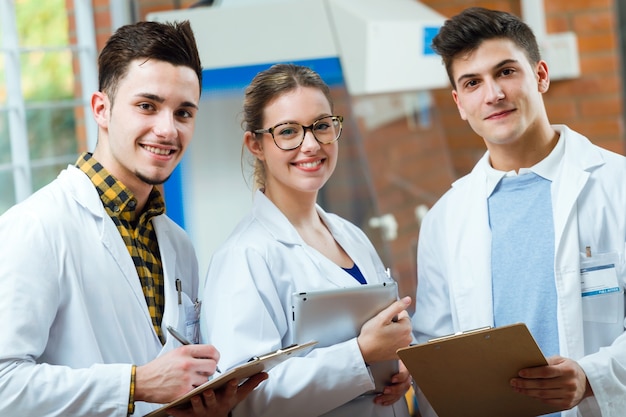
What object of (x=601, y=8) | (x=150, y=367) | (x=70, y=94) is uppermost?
(x=601, y=8)

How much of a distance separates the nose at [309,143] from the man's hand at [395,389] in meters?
0.53

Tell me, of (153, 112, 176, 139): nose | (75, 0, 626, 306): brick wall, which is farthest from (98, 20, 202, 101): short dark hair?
(75, 0, 626, 306): brick wall

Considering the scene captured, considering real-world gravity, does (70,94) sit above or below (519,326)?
above

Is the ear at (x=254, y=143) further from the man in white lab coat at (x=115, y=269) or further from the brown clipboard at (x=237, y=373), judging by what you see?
the brown clipboard at (x=237, y=373)

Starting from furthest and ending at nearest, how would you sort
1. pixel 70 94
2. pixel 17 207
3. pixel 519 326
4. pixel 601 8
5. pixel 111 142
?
1. pixel 601 8
2. pixel 70 94
3. pixel 111 142
4. pixel 17 207
5. pixel 519 326

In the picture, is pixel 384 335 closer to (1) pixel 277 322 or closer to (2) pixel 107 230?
(1) pixel 277 322

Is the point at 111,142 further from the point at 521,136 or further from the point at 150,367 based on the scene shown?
the point at 521,136

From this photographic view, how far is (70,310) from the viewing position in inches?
65.9

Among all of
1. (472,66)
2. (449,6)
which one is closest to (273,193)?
(472,66)

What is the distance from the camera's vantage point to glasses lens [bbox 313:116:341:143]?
6.48 ft

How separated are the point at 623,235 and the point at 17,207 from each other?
1.28 m

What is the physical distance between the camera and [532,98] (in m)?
2.01

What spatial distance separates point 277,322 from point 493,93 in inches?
27.7

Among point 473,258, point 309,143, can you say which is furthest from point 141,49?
point 473,258
